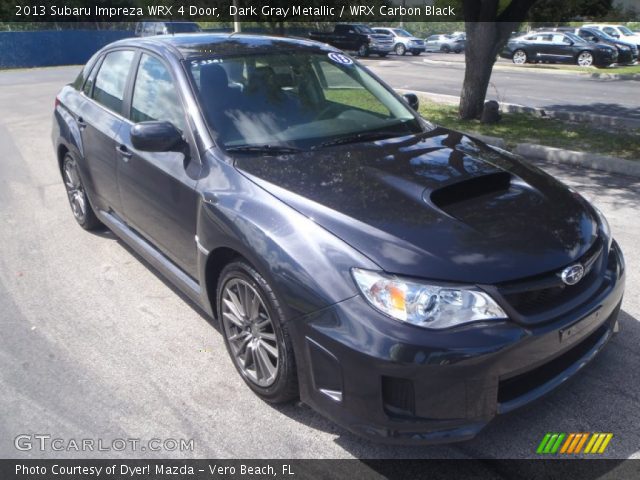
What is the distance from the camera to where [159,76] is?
394 centimetres

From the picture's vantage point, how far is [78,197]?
18.3ft

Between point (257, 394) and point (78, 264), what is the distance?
2.59 meters

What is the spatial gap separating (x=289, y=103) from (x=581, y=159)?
513cm

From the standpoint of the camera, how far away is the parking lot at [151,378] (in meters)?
2.81

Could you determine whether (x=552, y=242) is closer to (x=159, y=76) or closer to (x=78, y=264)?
(x=159, y=76)

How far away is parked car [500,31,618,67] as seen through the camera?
24.0 meters

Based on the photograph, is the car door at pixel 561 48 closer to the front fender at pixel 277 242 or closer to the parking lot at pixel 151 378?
the parking lot at pixel 151 378

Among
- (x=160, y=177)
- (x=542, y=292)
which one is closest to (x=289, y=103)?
(x=160, y=177)

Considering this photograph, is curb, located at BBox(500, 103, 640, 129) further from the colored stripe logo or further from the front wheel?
the front wheel

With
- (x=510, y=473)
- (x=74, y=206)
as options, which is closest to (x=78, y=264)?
(x=74, y=206)

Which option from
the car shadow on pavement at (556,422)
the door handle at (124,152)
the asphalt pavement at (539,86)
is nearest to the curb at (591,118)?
the asphalt pavement at (539,86)

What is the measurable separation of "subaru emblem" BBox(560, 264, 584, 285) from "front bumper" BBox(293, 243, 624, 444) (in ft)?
0.47

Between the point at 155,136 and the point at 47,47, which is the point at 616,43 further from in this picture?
the point at 47,47

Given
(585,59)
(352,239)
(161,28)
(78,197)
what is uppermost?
(161,28)
